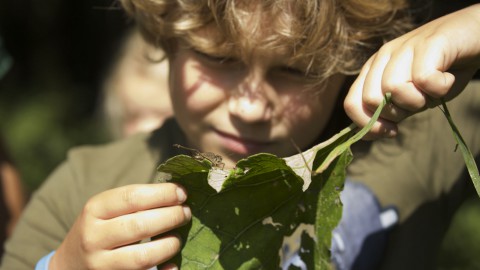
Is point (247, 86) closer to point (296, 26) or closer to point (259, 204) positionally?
point (296, 26)

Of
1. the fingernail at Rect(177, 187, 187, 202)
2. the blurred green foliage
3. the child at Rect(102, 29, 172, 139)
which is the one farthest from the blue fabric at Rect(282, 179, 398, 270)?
the blurred green foliage

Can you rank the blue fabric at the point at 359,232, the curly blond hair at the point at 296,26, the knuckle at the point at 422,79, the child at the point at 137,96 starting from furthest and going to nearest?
the child at the point at 137,96 → the blue fabric at the point at 359,232 → the curly blond hair at the point at 296,26 → the knuckle at the point at 422,79

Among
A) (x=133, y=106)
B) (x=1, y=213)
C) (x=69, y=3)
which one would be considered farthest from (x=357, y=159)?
(x=69, y=3)

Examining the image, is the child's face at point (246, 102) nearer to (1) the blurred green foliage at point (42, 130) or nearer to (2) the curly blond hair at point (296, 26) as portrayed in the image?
(2) the curly blond hair at point (296, 26)

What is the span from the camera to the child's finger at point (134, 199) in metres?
1.04

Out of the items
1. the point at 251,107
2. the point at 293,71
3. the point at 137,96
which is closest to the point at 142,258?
the point at 251,107

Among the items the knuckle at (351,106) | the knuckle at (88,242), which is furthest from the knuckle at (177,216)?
the knuckle at (351,106)

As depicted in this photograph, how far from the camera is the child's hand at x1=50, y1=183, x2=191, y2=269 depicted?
3.41ft

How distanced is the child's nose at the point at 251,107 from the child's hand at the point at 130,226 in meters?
0.33

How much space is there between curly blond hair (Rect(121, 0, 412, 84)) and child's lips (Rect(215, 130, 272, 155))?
17 centimetres

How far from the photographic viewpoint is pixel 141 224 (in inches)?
41.9

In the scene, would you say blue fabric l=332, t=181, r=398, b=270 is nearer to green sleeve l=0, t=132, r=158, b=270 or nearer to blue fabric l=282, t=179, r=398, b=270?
blue fabric l=282, t=179, r=398, b=270

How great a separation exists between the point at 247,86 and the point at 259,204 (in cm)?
35

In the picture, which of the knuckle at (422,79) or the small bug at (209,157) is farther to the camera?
the small bug at (209,157)
